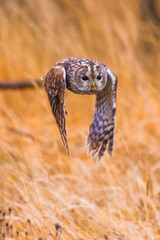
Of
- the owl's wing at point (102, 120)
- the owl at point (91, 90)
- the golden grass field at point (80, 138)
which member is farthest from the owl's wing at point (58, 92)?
the golden grass field at point (80, 138)

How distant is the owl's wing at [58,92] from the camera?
3.90 ft

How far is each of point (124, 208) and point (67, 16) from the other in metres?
4.18

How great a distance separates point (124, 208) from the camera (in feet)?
8.36

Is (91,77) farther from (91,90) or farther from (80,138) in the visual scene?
(80,138)

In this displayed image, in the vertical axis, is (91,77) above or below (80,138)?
below

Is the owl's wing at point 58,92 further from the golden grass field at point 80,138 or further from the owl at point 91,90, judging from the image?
the golden grass field at point 80,138

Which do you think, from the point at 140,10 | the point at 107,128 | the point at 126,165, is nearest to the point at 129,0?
the point at 140,10

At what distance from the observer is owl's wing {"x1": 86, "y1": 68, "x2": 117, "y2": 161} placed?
49.5 inches

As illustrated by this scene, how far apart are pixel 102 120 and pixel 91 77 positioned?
20cm

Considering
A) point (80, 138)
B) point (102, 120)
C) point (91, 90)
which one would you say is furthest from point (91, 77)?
point (80, 138)

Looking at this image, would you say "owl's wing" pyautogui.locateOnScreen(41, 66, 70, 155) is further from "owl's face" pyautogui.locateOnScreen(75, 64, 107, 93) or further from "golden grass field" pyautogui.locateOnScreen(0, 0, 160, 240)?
"golden grass field" pyautogui.locateOnScreen(0, 0, 160, 240)

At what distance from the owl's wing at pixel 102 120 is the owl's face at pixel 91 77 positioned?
0.07m

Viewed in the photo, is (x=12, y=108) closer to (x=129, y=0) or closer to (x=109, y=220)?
(x=129, y=0)

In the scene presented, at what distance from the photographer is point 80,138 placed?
4.39 meters
